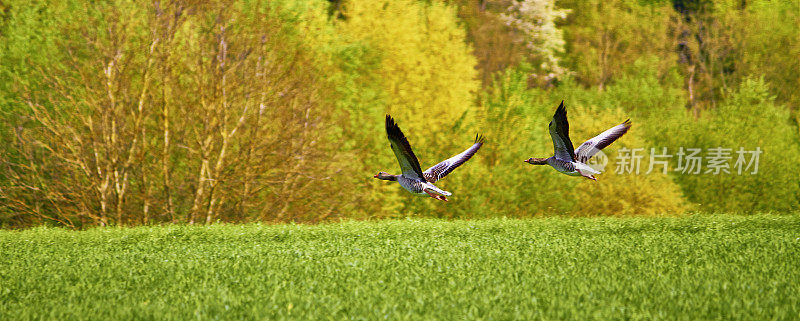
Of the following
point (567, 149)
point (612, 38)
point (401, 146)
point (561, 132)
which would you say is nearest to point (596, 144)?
point (567, 149)

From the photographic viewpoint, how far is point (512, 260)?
535 inches

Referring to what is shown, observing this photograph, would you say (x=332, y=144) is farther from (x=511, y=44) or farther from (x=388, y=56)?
(x=511, y=44)

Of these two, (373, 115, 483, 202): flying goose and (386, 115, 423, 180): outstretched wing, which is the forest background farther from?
(386, 115, 423, 180): outstretched wing

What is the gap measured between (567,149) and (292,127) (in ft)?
51.8

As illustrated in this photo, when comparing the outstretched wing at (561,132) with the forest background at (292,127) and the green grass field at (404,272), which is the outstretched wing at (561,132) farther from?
the forest background at (292,127)

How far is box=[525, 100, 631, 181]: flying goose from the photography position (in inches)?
335

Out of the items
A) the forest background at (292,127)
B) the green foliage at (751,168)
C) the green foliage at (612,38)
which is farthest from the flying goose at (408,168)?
the green foliage at (612,38)

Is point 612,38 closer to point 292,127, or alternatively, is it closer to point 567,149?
point 292,127

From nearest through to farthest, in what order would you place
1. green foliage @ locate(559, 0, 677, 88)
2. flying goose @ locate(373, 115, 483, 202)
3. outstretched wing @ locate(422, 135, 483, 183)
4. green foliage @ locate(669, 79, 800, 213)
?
flying goose @ locate(373, 115, 483, 202) → outstretched wing @ locate(422, 135, 483, 183) → green foliage @ locate(669, 79, 800, 213) → green foliage @ locate(559, 0, 677, 88)

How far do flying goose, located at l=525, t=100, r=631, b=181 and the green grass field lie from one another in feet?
6.31

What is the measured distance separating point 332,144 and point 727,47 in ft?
88.9

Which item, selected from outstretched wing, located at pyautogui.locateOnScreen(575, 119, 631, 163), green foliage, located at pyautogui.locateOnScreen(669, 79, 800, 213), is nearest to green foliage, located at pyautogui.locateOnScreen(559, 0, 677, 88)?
green foliage, located at pyautogui.locateOnScreen(669, 79, 800, 213)

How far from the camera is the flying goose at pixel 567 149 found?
8.50 meters

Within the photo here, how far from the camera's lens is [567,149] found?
8.73 m
